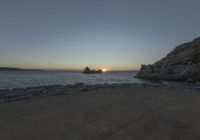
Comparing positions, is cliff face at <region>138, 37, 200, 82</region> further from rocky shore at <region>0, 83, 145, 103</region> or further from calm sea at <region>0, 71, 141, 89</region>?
rocky shore at <region>0, 83, 145, 103</region>

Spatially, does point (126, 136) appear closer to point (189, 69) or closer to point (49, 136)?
point (49, 136)

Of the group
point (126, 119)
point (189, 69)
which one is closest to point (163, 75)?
point (189, 69)

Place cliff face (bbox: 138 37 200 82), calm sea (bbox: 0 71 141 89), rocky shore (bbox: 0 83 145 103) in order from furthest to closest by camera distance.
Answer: cliff face (bbox: 138 37 200 82)
calm sea (bbox: 0 71 141 89)
rocky shore (bbox: 0 83 145 103)

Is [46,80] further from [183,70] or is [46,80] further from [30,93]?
[183,70]

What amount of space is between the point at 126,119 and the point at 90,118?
1.00 meters

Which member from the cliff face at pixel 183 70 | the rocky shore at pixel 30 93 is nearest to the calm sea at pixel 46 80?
the cliff face at pixel 183 70

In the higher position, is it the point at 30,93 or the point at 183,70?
the point at 183,70

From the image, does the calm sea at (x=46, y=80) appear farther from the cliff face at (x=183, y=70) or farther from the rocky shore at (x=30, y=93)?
the rocky shore at (x=30, y=93)

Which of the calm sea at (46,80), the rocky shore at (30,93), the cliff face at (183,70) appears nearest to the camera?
the rocky shore at (30,93)

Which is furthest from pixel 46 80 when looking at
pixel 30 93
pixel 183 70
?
pixel 183 70

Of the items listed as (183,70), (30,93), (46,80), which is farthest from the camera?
(46,80)

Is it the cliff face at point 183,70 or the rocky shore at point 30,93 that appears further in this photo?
the cliff face at point 183,70

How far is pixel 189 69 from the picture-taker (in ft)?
118

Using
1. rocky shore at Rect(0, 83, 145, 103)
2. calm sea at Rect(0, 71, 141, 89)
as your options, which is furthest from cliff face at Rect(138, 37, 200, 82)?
rocky shore at Rect(0, 83, 145, 103)
